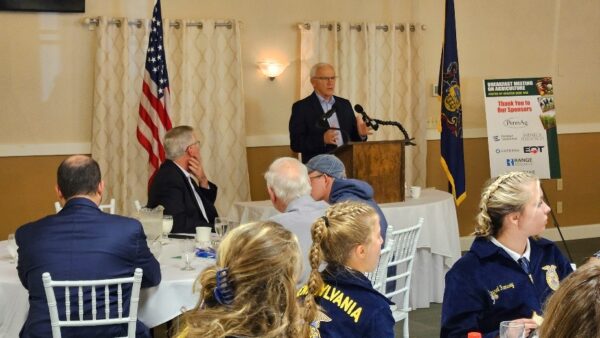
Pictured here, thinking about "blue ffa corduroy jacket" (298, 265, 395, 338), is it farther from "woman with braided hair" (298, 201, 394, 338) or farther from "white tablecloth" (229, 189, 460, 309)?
"white tablecloth" (229, 189, 460, 309)

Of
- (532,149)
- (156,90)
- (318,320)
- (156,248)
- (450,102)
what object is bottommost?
(318,320)

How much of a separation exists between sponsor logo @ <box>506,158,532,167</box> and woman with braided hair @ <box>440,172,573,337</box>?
224 inches

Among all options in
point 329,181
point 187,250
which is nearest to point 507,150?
point 329,181

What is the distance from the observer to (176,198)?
17.5 ft

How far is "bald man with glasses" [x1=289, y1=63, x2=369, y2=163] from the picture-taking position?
22.7 ft

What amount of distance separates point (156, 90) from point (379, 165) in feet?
6.29

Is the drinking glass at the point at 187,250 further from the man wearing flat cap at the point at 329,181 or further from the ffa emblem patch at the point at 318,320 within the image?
the ffa emblem patch at the point at 318,320

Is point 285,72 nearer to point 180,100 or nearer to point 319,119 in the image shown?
point 180,100

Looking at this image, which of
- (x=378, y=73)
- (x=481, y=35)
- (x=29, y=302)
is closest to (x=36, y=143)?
(x=378, y=73)

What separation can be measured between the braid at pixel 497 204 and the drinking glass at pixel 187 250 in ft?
4.71

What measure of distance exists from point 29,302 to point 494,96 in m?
6.09

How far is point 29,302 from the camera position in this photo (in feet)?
12.3

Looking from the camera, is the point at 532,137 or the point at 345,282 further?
the point at 532,137

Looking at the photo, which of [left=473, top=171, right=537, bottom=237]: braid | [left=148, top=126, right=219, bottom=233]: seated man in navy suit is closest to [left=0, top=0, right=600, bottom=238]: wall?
[left=148, top=126, right=219, bottom=233]: seated man in navy suit
